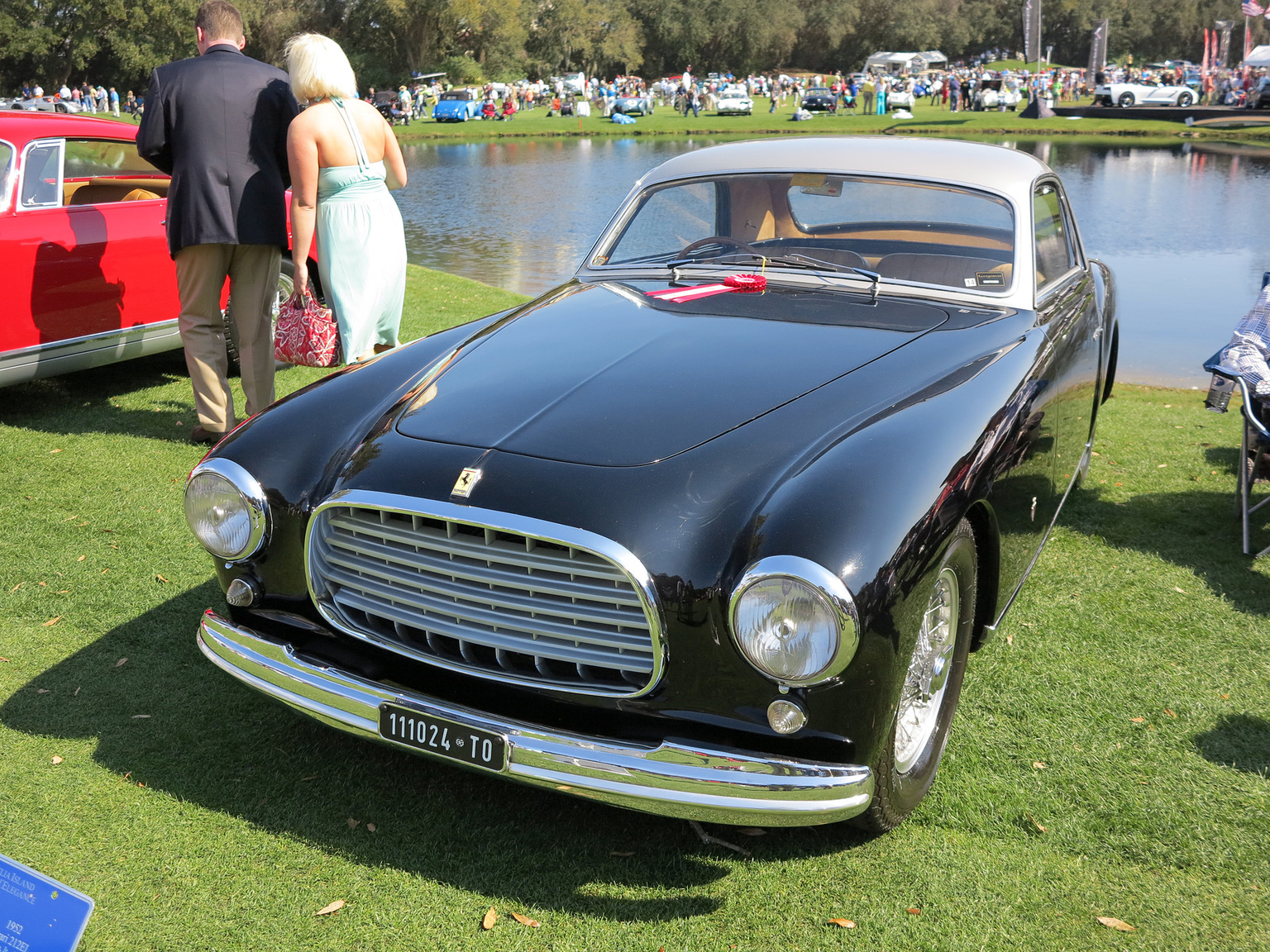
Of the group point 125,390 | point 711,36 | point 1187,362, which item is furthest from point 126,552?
point 711,36

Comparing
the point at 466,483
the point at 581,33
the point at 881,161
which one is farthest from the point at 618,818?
the point at 581,33

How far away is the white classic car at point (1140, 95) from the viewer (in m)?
50.5

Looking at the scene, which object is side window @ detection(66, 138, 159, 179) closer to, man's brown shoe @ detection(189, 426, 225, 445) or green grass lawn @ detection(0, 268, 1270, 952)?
man's brown shoe @ detection(189, 426, 225, 445)

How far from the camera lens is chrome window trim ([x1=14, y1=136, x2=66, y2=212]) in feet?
19.6

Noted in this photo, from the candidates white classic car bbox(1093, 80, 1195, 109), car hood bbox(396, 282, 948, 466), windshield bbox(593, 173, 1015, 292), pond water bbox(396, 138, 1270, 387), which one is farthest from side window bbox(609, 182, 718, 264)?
white classic car bbox(1093, 80, 1195, 109)

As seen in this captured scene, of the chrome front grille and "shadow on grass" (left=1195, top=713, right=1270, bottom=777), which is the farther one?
"shadow on grass" (left=1195, top=713, right=1270, bottom=777)

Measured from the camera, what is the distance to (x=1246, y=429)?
4.89 metres

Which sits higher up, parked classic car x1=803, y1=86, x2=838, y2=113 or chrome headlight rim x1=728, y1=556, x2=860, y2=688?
parked classic car x1=803, y1=86, x2=838, y2=113

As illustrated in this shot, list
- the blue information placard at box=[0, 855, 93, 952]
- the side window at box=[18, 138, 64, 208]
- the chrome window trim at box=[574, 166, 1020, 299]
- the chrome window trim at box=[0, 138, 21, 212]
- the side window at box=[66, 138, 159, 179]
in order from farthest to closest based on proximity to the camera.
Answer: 1. the side window at box=[66, 138, 159, 179]
2. the side window at box=[18, 138, 64, 208]
3. the chrome window trim at box=[0, 138, 21, 212]
4. the chrome window trim at box=[574, 166, 1020, 299]
5. the blue information placard at box=[0, 855, 93, 952]

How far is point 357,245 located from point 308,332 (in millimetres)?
529

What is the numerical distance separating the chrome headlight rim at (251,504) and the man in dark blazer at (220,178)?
2789 mm

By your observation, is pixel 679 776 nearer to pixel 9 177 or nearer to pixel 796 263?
pixel 796 263

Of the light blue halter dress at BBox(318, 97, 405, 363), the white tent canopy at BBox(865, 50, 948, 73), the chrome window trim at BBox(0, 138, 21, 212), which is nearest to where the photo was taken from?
the light blue halter dress at BBox(318, 97, 405, 363)

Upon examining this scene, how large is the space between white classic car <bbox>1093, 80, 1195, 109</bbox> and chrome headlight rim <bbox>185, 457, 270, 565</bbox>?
2175 inches
